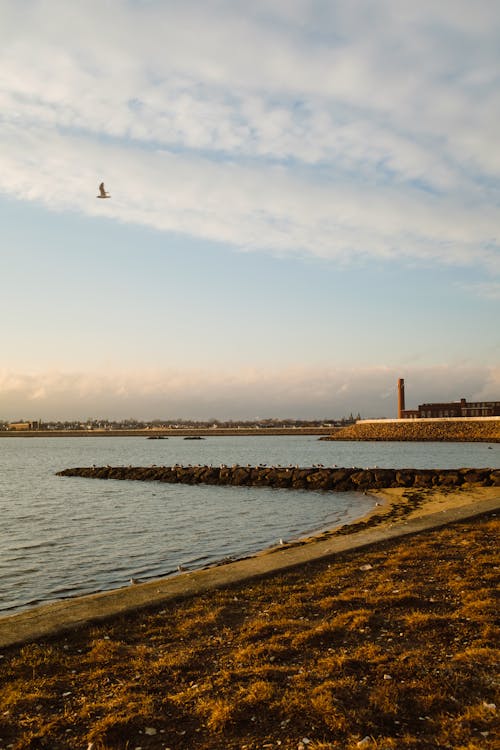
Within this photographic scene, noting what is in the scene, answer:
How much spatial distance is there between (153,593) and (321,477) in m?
32.6

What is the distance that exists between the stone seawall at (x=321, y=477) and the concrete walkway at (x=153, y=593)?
22144 mm

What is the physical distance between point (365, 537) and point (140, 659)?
9380mm

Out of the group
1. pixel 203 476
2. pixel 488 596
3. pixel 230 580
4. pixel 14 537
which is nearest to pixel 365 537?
pixel 230 580

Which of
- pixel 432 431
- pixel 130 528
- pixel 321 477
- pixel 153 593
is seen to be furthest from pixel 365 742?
pixel 432 431

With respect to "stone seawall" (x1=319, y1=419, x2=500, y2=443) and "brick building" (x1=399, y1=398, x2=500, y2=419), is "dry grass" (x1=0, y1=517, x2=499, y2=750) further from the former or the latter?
"brick building" (x1=399, y1=398, x2=500, y2=419)

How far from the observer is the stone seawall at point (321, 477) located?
37312 millimetres

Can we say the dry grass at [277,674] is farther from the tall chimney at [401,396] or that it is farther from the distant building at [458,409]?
the distant building at [458,409]

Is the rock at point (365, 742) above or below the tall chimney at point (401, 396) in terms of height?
below

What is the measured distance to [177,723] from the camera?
18.9 feet

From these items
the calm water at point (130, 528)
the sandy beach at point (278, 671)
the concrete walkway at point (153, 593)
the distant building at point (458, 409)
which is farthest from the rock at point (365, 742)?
the distant building at point (458, 409)

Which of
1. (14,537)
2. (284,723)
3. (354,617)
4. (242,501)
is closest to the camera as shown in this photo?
(284,723)

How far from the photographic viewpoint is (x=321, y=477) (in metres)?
42.5

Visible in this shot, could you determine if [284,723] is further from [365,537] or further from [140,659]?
[365,537]

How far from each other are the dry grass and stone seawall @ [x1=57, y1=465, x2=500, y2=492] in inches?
1110
